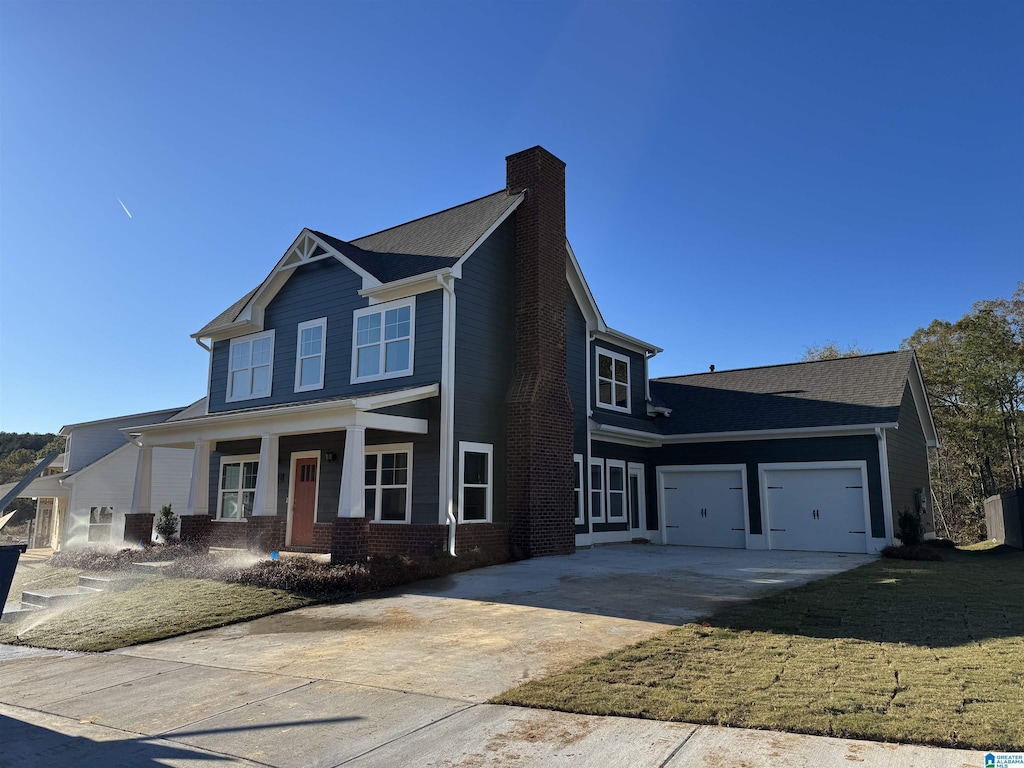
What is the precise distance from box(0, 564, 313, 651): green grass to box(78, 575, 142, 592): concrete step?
11.2 inches

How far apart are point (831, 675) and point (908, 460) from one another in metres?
17.9

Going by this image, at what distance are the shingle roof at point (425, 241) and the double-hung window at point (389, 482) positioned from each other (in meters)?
3.80

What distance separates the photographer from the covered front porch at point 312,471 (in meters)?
13.0

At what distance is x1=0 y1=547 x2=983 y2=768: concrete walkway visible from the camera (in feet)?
14.4

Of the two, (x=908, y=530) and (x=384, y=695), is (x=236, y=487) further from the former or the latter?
(x=908, y=530)

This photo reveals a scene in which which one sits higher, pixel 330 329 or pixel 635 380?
pixel 330 329

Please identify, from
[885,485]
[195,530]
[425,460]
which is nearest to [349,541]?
[425,460]

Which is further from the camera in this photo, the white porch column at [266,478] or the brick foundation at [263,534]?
the white porch column at [266,478]

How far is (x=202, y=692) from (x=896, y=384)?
18.8 metres

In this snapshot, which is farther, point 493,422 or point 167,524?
point 167,524

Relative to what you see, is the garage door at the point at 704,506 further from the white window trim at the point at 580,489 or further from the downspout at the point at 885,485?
the white window trim at the point at 580,489

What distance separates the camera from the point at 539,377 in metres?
16.0

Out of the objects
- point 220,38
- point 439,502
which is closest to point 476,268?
point 439,502

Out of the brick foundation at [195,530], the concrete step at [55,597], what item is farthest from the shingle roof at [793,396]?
the concrete step at [55,597]
